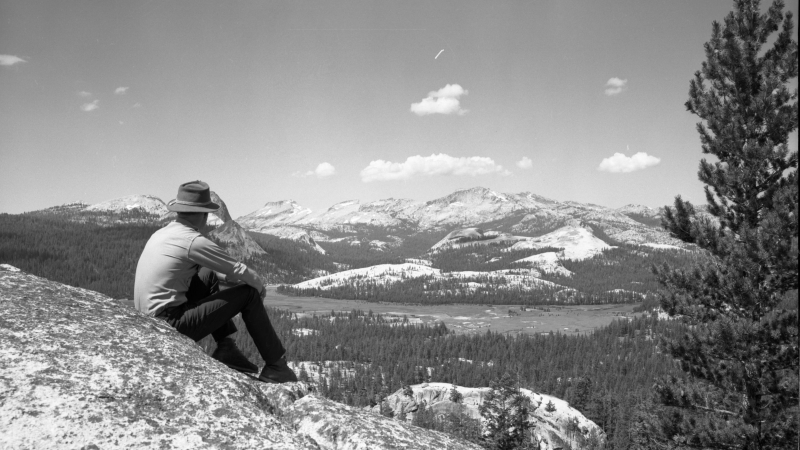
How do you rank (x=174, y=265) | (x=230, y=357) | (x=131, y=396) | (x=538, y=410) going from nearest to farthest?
1. (x=131, y=396)
2. (x=174, y=265)
3. (x=230, y=357)
4. (x=538, y=410)

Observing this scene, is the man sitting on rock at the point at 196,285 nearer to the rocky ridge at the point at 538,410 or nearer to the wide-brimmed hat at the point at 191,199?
the wide-brimmed hat at the point at 191,199

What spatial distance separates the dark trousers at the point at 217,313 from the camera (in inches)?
349

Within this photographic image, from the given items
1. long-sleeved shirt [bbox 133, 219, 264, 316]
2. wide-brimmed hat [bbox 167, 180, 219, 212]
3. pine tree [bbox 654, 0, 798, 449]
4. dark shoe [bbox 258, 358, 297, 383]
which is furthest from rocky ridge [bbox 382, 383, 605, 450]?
wide-brimmed hat [bbox 167, 180, 219, 212]

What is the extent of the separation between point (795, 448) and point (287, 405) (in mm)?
19473

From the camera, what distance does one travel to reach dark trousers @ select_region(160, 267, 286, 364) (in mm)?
8867

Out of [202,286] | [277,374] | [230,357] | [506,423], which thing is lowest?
[506,423]

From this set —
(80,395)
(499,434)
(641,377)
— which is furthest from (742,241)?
(641,377)

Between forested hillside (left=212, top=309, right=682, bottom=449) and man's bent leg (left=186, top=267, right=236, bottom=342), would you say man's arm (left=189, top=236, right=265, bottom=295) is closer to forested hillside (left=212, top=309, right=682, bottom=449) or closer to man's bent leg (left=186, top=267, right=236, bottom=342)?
man's bent leg (left=186, top=267, right=236, bottom=342)

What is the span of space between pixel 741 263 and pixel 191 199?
2002cm

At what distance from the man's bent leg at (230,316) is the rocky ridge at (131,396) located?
65cm

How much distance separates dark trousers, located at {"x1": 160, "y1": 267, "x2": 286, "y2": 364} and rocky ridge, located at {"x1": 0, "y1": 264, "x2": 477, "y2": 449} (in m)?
0.60

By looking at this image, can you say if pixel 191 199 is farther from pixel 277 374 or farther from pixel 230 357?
pixel 277 374

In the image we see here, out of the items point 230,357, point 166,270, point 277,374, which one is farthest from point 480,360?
point 166,270

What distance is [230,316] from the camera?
925cm
